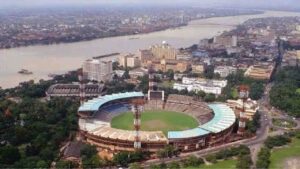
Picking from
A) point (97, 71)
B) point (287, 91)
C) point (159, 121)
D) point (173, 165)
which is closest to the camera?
point (173, 165)

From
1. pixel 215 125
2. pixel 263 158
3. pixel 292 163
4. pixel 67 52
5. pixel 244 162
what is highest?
pixel 215 125

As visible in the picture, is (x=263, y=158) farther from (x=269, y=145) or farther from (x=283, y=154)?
(x=269, y=145)

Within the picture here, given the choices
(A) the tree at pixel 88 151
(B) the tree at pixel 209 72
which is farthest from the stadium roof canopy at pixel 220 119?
(B) the tree at pixel 209 72

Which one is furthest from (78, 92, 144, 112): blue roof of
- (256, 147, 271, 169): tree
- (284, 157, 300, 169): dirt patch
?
(284, 157, 300, 169): dirt patch

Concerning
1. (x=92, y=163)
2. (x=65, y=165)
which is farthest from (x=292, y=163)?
(x=65, y=165)

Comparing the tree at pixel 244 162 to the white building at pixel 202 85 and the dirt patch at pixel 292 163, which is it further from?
the white building at pixel 202 85

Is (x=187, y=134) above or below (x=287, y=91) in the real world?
above

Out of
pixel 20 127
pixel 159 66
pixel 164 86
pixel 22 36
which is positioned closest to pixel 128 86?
pixel 164 86
